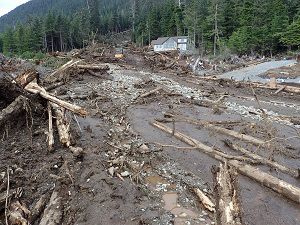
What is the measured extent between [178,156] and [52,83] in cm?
1047

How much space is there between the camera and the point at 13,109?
32.9 ft

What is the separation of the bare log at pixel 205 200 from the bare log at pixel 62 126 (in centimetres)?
383

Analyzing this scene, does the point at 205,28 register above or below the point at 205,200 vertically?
above

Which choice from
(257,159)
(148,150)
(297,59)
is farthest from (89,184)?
(297,59)

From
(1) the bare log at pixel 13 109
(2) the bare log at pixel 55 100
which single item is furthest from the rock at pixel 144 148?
(1) the bare log at pixel 13 109

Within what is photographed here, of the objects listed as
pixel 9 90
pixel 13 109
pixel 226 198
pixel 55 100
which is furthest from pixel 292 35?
pixel 226 198

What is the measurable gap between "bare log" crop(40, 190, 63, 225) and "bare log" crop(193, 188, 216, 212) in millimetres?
2983

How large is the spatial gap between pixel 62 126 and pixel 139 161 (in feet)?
8.24

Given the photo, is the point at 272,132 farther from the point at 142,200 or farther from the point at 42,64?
the point at 42,64

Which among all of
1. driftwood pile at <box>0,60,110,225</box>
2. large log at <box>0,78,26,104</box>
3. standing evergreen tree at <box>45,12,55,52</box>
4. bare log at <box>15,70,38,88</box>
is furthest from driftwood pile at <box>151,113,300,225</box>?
standing evergreen tree at <box>45,12,55,52</box>

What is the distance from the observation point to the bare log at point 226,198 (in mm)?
5113

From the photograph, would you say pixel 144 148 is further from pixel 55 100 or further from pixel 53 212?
pixel 53 212

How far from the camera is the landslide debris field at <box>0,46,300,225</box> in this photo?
271 inches

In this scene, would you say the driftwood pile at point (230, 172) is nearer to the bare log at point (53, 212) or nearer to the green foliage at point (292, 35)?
the bare log at point (53, 212)
